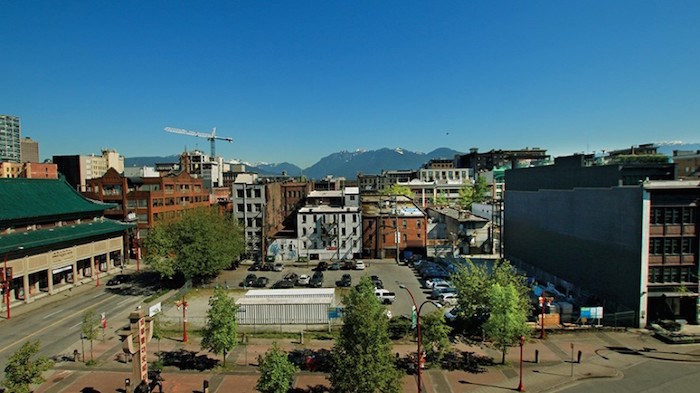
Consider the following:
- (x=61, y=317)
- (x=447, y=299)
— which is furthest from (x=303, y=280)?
(x=61, y=317)

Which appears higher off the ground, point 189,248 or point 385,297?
point 189,248

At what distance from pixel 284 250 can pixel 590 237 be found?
48130 millimetres

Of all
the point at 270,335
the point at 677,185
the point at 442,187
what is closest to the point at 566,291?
the point at 677,185

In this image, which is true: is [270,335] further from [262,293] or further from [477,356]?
[477,356]

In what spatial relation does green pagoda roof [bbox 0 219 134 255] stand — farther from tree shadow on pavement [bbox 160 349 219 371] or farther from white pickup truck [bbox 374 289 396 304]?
white pickup truck [bbox 374 289 396 304]

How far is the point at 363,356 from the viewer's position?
74.4ft

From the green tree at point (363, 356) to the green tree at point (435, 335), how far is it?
581 cm

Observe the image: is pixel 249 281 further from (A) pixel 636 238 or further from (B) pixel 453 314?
(A) pixel 636 238

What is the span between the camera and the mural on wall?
73.1 meters

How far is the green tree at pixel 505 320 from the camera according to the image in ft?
98.6

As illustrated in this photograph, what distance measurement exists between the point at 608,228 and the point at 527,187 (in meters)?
21.5

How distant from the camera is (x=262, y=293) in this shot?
4350 centimetres

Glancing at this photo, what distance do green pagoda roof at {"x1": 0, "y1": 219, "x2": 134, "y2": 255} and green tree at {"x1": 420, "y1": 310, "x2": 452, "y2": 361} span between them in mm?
46871

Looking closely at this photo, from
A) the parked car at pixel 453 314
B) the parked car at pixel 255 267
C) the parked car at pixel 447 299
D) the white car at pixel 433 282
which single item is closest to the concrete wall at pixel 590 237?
the white car at pixel 433 282
